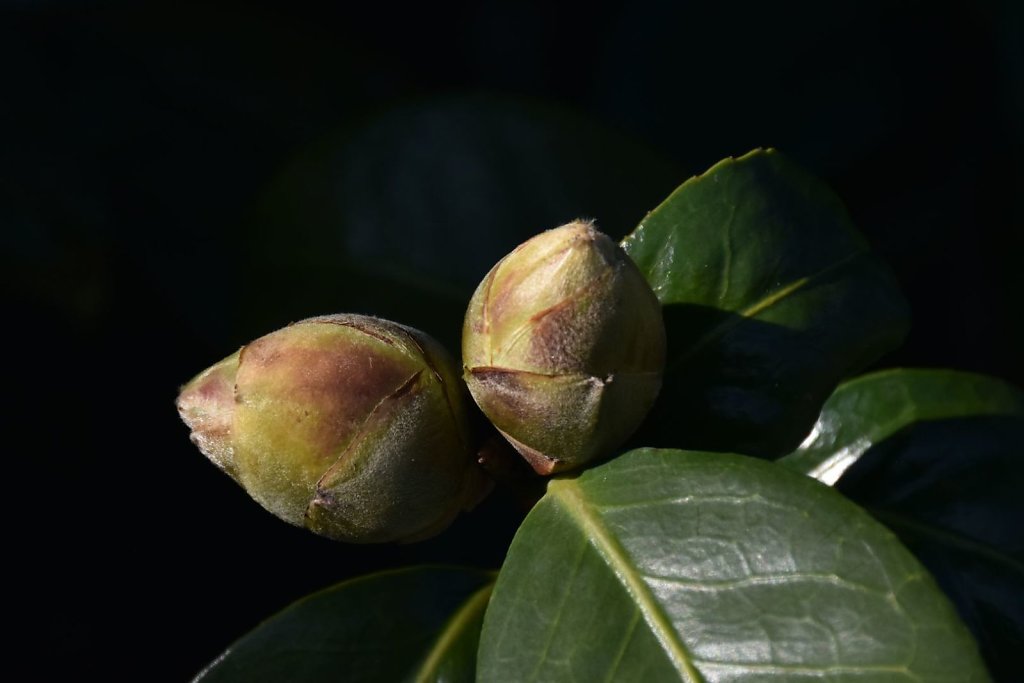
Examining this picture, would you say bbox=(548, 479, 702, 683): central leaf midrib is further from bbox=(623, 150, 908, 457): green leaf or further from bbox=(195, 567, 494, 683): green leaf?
Result: bbox=(195, 567, 494, 683): green leaf

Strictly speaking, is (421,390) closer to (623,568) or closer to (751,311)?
(623,568)

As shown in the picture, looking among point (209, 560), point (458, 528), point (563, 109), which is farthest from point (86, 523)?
point (563, 109)

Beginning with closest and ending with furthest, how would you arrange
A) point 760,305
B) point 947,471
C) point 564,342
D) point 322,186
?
point 564,342
point 760,305
point 947,471
point 322,186

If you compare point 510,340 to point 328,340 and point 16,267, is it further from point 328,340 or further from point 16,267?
point 16,267

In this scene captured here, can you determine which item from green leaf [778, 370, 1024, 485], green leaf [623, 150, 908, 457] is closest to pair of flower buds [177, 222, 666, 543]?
green leaf [623, 150, 908, 457]

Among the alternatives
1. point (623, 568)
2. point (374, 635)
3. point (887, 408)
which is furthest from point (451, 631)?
point (887, 408)
